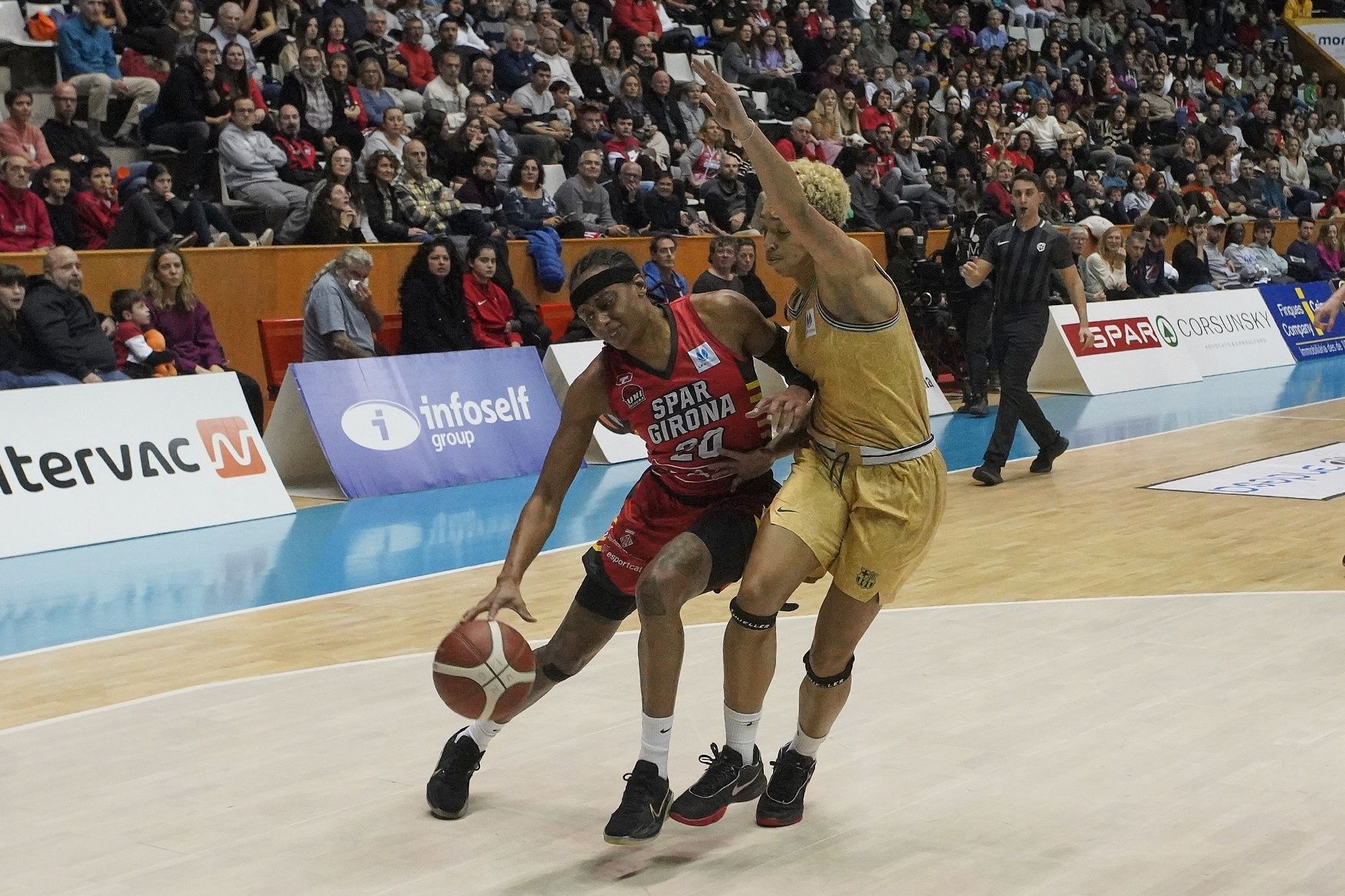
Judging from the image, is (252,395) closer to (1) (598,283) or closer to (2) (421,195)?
(2) (421,195)

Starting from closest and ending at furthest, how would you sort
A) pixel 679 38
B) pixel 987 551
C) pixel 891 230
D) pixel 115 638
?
1. pixel 115 638
2. pixel 987 551
3. pixel 891 230
4. pixel 679 38

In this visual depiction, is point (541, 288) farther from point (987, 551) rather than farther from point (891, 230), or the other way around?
point (987, 551)

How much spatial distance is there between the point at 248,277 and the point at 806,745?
8.33m

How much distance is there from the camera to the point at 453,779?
438cm

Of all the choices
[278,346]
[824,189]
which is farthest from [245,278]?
[824,189]

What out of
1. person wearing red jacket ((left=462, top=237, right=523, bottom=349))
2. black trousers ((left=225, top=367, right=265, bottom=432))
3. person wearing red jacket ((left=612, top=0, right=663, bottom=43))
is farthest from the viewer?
person wearing red jacket ((left=612, top=0, right=663, bottom=43))

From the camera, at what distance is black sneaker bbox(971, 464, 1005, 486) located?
10.5 metres

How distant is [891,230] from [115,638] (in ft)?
35.6

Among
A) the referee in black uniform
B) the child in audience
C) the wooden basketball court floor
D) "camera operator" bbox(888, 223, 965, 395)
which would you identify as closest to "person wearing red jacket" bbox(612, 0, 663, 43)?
"camera operator" bbox(888, 223, 965, 395)

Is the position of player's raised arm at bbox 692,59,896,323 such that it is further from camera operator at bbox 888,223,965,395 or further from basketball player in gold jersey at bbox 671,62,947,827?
camera operator at bbox 888,223,965,395

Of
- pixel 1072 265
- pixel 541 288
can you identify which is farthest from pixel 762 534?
pixel 541 288

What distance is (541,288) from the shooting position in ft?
43.3

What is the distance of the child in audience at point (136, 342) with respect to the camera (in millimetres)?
→ 10164

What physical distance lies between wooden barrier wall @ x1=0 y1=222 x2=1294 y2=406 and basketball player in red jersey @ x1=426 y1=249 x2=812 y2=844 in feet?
23.7
